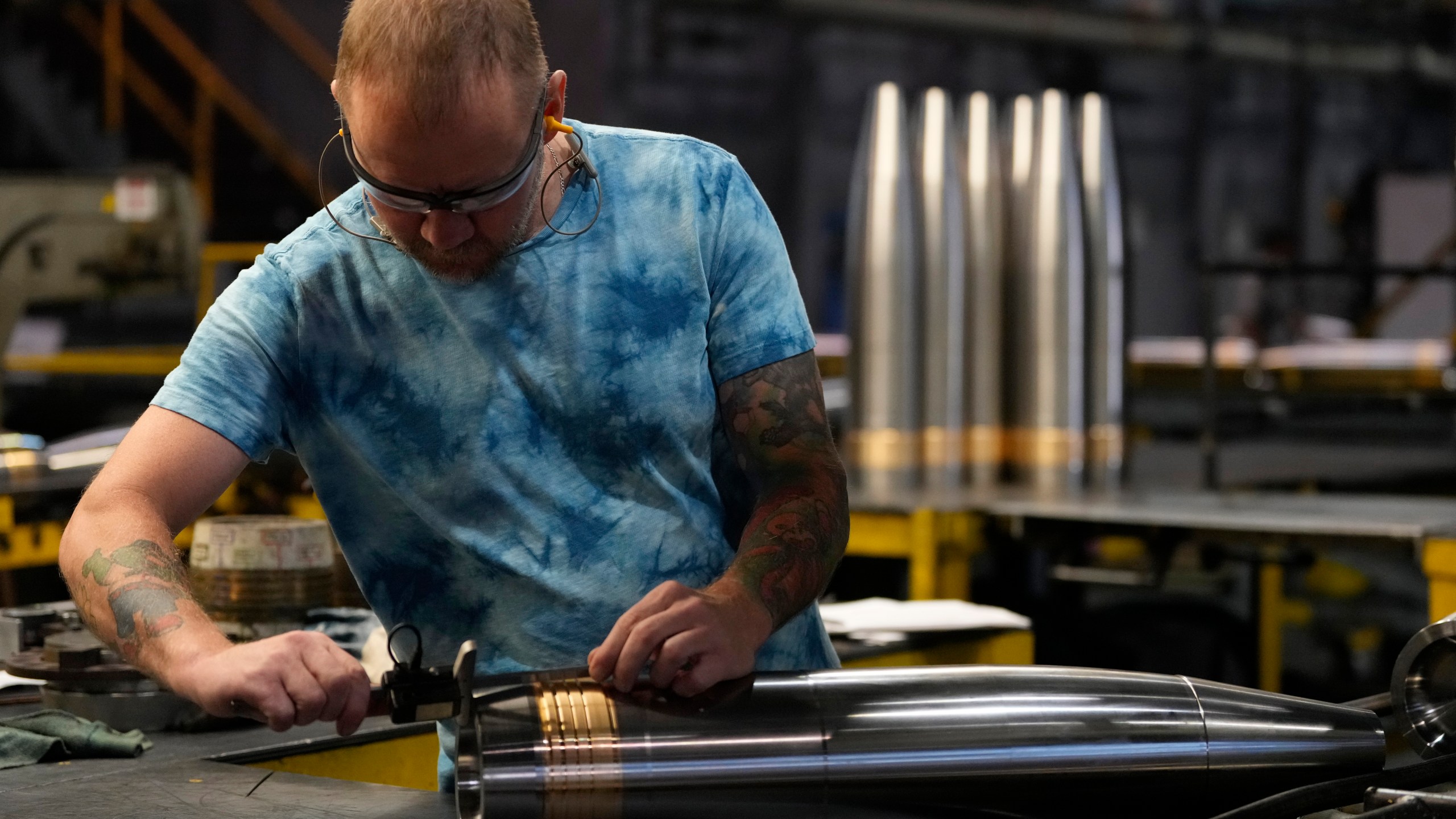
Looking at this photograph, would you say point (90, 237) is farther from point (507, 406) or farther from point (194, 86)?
point (194, 86)

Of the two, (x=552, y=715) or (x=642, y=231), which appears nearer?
(x=552, y=715)

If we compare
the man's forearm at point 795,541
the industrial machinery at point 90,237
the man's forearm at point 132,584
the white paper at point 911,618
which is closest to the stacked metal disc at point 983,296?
the white paper at point 911,618

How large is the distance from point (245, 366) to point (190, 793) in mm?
292

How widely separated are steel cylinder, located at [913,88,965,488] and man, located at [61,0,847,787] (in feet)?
5.77

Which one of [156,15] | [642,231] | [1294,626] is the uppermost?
[156,15]

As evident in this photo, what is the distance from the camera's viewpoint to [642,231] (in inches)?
45.4

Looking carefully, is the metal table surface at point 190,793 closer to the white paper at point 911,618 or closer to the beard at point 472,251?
the beard at point 472,251

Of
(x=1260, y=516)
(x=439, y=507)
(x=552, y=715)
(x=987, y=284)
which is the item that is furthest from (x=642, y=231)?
(x=987, y=284)

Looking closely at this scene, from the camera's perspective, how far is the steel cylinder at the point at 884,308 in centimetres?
288

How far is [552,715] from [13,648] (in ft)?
2.58

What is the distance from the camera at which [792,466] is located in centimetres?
115

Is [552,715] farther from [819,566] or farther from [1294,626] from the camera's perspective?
[1294,626]

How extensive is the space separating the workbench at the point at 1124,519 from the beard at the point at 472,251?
167 centimetres

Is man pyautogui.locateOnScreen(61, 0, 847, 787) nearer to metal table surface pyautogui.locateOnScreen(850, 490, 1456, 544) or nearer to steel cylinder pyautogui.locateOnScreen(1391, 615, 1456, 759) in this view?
steel cylinder pyautogui.locateOnScreen(1391, 615, 1456, 759)
